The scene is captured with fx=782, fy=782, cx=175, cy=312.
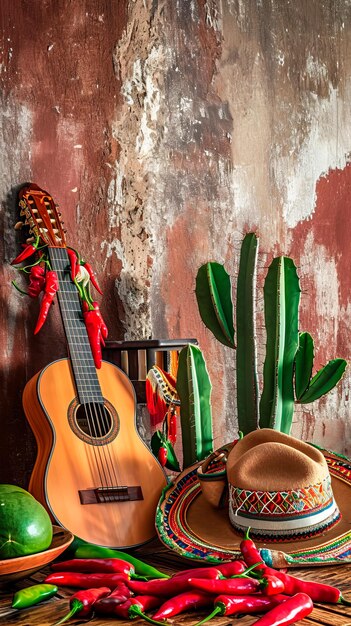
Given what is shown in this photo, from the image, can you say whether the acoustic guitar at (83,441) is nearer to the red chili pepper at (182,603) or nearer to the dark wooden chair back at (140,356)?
the dark wooden chair back at (140,356)

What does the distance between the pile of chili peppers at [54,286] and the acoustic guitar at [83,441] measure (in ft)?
0.07

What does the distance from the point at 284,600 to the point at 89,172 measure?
5.74 ft

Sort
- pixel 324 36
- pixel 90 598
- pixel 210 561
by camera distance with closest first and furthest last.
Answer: pixel 90 598, pixel 210 561, pixel 324 36

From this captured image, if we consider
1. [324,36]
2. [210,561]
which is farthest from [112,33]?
[210,561]

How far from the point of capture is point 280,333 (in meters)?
2.48

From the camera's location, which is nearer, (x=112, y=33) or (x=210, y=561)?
(x=210, y=561)

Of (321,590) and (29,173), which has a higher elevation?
(29,173)

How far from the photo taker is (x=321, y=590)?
5.78 feet

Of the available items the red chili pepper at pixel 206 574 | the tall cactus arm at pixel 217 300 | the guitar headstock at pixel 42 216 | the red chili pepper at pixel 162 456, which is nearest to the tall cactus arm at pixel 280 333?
the tall cactus arm at pixel 217 300

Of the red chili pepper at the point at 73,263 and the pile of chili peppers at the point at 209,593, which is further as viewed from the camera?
the red chili pepper at the point at 73,263

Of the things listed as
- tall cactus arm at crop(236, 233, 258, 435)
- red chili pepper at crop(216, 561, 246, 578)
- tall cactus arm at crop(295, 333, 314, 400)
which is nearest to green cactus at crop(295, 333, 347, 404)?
tall cactus arm at crop(295, 333, 314, 400)

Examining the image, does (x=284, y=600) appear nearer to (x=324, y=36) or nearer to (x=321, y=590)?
(x=321, y=590)

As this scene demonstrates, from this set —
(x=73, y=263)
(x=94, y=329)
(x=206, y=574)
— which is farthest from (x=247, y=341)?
(x=206, y=574)

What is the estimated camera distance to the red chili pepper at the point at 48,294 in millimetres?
2492
